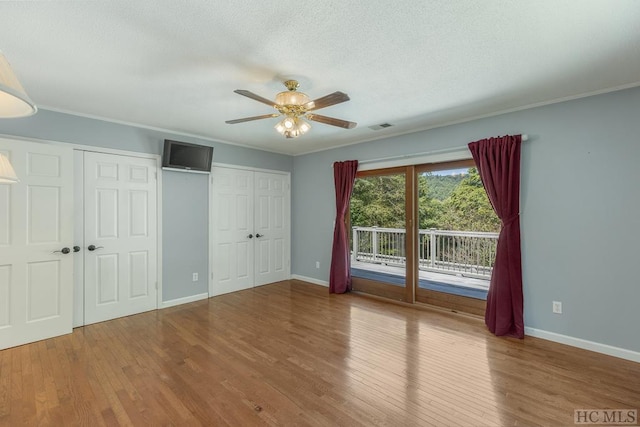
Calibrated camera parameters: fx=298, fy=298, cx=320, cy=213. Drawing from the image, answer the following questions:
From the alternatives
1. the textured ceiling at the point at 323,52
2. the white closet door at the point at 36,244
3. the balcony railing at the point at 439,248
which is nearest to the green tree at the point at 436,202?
the balcony railing at the point at 439,248

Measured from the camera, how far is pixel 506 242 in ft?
10.8

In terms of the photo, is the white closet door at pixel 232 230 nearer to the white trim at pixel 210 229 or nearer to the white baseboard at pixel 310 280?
the white trim at pixel 210 229

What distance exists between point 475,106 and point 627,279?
216 centimetres

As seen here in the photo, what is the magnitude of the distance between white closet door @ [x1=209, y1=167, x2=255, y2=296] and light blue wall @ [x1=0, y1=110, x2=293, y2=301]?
6.7 inches

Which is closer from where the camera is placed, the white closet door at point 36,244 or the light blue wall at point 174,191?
the white closet door at point 36,244

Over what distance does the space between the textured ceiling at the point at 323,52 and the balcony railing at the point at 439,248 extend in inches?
81.0

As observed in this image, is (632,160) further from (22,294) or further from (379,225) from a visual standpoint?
(22,294)

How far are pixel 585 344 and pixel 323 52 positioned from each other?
11.9 feet

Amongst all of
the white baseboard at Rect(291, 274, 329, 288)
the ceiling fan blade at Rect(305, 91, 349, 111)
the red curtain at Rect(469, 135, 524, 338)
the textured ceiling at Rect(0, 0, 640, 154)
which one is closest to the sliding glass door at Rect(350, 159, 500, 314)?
the red curtain at Rect(469, 135, 524, 338)

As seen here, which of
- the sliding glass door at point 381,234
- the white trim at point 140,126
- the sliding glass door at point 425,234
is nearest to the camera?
the white trim at point 140,126

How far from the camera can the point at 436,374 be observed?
247 cm

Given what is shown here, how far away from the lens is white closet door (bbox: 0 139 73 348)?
9.77 feet

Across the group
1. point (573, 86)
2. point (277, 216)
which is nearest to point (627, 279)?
point (573, 86)

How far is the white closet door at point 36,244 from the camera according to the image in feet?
9.77
